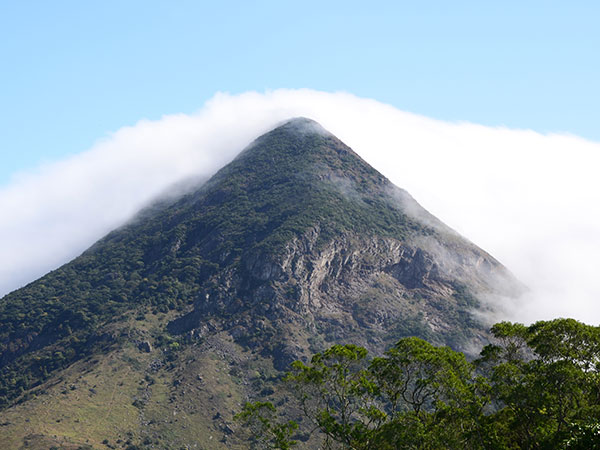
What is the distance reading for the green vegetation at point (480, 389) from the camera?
50094mm

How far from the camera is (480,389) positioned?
5709 cm

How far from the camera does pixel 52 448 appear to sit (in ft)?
472

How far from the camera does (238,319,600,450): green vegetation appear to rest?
A: 50.1 metres

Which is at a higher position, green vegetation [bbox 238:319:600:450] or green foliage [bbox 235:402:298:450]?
green foliage [bbox 235:402:298:450]

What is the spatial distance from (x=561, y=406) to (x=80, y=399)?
15520 cm

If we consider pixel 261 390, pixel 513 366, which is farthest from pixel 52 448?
pixel 513 366

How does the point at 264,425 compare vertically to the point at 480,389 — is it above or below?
above

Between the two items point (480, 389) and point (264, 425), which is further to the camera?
point (264, 425)

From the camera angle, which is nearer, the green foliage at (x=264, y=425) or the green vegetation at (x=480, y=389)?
the green vegetation at (x=480, y=389)

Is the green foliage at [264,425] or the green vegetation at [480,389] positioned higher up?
the green foliage at [264,425]

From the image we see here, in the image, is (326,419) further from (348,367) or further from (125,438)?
(125,438)

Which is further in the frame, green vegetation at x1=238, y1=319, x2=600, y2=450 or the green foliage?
the green foliage

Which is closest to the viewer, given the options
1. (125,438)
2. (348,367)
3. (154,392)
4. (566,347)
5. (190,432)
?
(566,347)

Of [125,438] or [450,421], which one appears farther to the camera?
[125,438]
